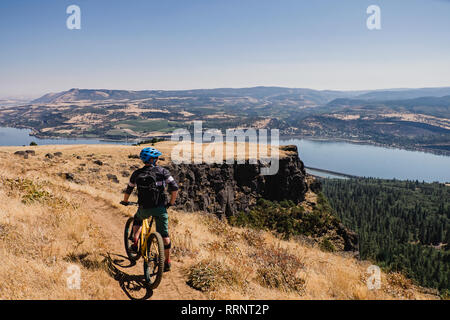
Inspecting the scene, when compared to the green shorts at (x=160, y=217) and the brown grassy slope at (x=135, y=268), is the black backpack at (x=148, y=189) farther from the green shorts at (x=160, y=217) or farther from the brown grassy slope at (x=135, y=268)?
the brown grassy slope at (x=135, y=268)

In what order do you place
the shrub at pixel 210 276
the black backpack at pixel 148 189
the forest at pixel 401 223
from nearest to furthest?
the shrub at pixel 210 276 < the black backpack at pixel 148 189 < the forest at pixel 401 223

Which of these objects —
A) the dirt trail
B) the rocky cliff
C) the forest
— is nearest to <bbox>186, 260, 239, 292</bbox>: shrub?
the dirt trail

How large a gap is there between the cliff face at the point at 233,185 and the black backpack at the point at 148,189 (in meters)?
28.8

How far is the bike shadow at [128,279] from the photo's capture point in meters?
6.28

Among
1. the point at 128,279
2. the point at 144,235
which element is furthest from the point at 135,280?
the point at 144,235

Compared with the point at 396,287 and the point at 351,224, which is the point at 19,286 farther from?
the point at 351,224

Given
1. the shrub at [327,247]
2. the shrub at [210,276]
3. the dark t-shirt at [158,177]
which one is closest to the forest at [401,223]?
the shrub at [327,247]

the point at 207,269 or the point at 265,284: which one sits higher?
the point at 207,269

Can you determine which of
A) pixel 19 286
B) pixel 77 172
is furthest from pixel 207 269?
pixel 77 172

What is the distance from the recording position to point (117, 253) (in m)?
8.55

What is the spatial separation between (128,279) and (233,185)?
5159 cm

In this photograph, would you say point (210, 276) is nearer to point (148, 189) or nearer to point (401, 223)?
point (148, 189)

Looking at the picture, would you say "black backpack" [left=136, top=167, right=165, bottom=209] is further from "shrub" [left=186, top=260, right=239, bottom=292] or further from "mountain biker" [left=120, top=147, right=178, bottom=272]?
"shrub" [left=186, top=260, right=239, bottom=292]
